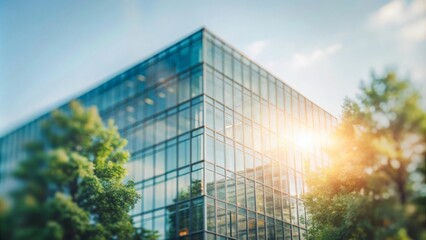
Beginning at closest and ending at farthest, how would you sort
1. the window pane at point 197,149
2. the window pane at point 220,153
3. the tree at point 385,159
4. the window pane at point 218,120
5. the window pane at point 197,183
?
the tree at point 385,159 → the window pane at point 197,183 → the window pane at point 197,149 → the window pane at point 220,153 → the window pane at point 218,120

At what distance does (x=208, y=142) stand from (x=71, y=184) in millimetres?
14731

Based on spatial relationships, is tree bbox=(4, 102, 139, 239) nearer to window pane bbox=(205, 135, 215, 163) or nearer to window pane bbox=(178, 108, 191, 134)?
window pane bbox=(205, 135, 215, 163)

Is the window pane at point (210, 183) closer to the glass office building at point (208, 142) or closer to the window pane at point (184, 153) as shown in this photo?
the glass office building at point (208, 142)

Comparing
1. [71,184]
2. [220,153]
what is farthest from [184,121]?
[71,184]

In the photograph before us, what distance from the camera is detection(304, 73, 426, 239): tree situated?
1795cm

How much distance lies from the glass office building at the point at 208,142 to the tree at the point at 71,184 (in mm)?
10129

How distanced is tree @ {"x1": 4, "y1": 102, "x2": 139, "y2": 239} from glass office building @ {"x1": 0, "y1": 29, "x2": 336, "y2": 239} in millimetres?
10129

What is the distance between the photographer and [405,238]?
17016 millimetres

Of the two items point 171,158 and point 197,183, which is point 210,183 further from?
point 171,158

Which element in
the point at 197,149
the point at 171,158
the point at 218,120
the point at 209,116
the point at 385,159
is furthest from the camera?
the point at 171,158

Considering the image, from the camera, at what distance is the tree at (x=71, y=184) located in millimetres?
14680

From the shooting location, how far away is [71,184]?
18125 millimetres

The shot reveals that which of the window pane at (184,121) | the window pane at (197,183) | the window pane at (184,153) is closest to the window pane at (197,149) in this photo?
the window pane at (184,153)

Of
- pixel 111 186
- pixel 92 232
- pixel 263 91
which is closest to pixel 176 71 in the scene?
pixel 263 91
